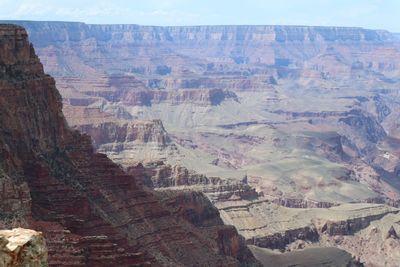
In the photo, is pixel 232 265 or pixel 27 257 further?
pixel 232 265

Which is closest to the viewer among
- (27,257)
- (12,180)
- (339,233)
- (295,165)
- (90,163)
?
(27,257)

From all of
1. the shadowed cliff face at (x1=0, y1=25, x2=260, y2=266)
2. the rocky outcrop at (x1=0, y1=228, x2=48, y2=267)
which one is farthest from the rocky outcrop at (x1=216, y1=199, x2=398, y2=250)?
the rocky outcrop at (x1=0, y1=228, x2=48, y2=267)

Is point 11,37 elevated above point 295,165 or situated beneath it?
elevated above

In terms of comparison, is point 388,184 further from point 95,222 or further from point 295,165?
point 95,222

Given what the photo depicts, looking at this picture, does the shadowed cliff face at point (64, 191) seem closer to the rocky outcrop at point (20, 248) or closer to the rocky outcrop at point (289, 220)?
the rocky outcrop at point (20, 248)

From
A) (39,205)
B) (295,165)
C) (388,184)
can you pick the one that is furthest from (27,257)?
(388,184)

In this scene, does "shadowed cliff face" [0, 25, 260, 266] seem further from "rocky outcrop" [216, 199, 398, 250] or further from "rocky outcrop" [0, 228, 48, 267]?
"rocky outcrop" [216, 199, 398, 250]

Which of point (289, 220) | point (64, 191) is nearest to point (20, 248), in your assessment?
point (64, 191)
